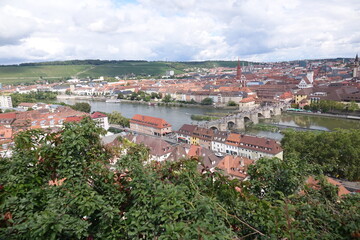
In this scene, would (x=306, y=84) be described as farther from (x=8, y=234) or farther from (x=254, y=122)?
(x=8, y=234)

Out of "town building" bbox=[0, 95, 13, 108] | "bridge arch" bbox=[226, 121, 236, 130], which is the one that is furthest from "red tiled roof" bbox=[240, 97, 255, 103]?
"town building" bbox=[0, 95, 13, 108]

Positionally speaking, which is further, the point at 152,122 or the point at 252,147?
the point at 152,122

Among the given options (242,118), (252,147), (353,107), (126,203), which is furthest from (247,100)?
(126,203)

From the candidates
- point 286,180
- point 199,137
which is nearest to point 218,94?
point 199,137

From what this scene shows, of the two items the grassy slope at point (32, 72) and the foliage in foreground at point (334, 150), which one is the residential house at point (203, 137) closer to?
the foliage in foreground at point (334, 150)

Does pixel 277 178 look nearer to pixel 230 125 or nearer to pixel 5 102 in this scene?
pixel 230 125

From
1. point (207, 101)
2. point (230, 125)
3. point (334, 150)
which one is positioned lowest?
point (230, 125)
